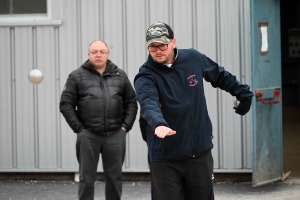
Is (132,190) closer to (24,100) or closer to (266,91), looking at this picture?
(24,100)

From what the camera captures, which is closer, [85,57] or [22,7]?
[85,57]

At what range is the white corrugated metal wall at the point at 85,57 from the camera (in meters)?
10.7

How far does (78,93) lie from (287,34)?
13.5m

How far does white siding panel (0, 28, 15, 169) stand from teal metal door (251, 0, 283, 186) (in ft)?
12.0

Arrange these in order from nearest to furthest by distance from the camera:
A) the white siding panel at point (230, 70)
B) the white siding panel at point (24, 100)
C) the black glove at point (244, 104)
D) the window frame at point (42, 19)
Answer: the black glove at point (244, 104), the white siding panel at point (230, 70), the window frame at point (42, 19), the white siding panel at point (24, 100)

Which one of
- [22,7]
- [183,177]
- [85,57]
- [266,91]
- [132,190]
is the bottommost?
[132,190]

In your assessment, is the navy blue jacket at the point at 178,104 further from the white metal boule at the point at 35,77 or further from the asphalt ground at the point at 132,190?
the white metal boule at the point at 35,77

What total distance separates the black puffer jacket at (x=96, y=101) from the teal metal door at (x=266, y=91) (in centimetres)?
201

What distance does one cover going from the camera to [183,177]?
5922 mm

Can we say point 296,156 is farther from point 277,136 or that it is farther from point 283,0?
point 283,0

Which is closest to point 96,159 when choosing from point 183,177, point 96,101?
point 96,101

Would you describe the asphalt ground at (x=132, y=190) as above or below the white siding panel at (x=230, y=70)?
below

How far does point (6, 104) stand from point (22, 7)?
1.47 meters

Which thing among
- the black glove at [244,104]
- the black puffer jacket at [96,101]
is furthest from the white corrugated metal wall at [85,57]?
the black glove at [244,104]
